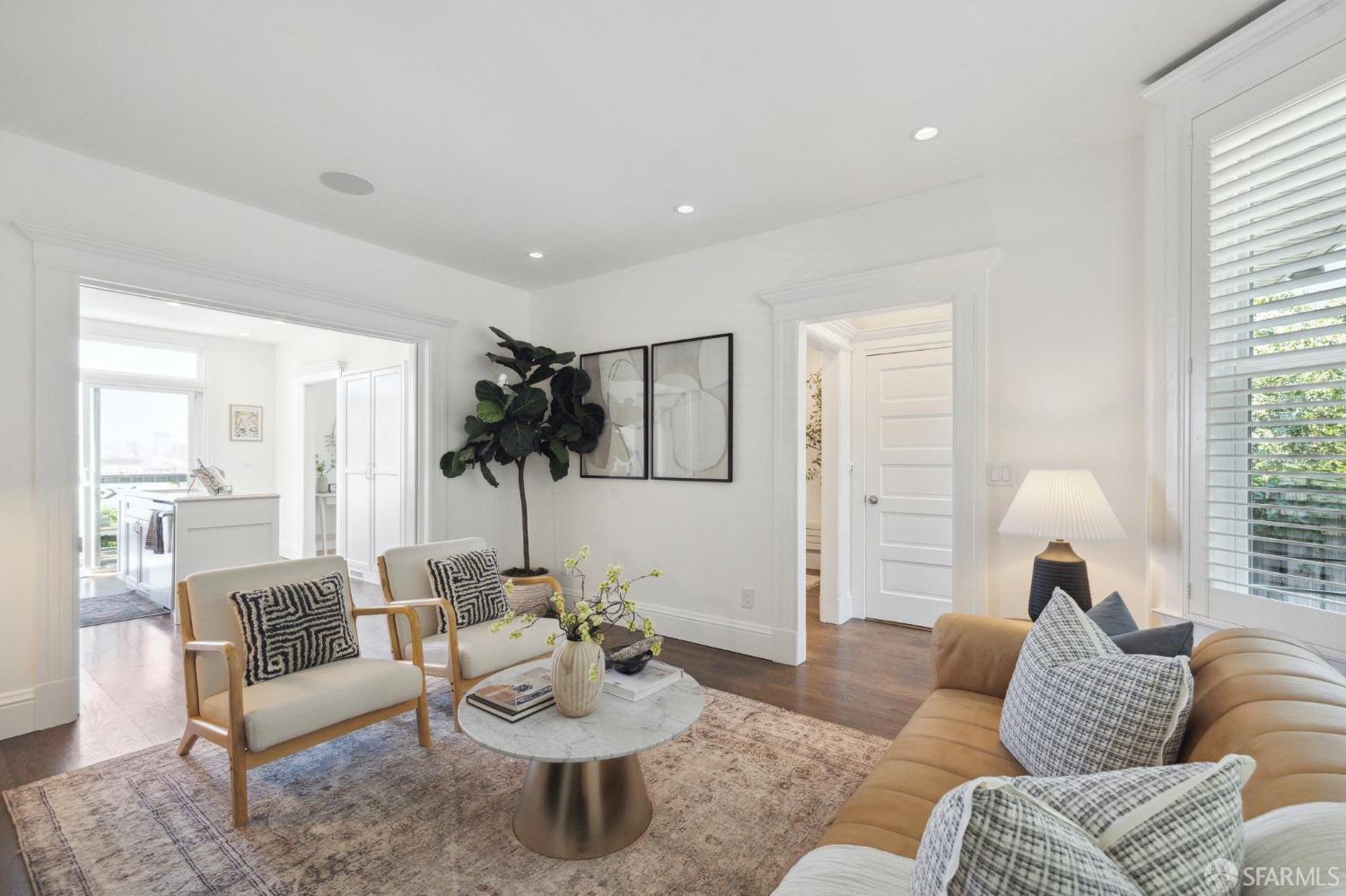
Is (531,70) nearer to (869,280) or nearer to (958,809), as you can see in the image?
(869,280)

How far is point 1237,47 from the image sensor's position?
6.57ft

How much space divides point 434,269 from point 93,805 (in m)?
3.49

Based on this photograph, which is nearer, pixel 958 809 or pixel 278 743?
pixel 958 809

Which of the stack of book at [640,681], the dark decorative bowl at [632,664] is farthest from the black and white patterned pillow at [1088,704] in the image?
the dark decorative bowl at [632,664]

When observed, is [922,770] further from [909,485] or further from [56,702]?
[56,702]

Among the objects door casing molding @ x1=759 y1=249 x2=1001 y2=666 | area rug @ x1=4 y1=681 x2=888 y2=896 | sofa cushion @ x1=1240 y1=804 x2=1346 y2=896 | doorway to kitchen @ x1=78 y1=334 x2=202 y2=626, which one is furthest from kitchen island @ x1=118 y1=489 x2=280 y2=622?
sofa cushion @ x1=1240 y1=804 x2=1346 y2=896

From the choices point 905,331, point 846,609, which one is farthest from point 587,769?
point 905,331

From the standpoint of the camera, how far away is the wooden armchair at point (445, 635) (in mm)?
2713

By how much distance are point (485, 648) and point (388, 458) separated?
3622 mm

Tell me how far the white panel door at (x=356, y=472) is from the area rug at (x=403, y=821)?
11.6 ft

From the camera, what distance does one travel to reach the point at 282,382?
Answer: 732 centimetres

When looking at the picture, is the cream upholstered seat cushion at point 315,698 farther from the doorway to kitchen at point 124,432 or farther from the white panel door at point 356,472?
the doorway to kitchen at point 124,432

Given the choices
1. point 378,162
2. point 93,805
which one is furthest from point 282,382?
point 93,805

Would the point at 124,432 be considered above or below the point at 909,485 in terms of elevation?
above
